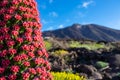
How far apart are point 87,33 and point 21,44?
449 ft

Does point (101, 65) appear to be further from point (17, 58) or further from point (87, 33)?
point (87, 33)

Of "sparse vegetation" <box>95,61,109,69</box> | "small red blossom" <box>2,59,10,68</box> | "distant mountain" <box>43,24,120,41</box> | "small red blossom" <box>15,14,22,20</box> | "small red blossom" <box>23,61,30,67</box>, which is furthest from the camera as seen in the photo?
"distant mountain" <box>43,24,120,41</box>

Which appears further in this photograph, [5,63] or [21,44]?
[21,44]

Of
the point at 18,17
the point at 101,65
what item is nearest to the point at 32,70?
the point at 18,17

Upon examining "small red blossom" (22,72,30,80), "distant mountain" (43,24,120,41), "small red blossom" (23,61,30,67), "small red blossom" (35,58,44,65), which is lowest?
"small red blossom" (22,72,30,80)

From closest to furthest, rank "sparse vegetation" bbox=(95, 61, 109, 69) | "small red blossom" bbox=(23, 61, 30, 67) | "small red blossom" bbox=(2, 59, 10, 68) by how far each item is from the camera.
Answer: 1. "small red blossom" bbox=(2, 59, 10, 68)
2. "small red blossom" bbox=(23, 61, 30, 67)
3. "sparse vegetation" bbox=(95, 61, 109, 69)

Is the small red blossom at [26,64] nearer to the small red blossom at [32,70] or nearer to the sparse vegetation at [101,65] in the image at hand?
the small red blossom at [32,70]

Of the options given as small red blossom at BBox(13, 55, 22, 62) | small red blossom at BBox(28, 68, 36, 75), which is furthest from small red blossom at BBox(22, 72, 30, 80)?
small red blossom at BBox(13, 55, 22, 62)

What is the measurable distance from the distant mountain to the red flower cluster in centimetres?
11946

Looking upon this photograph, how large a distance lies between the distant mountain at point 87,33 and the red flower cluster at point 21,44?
119m

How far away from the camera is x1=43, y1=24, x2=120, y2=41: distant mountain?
13425 cm

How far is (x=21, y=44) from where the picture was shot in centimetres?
932

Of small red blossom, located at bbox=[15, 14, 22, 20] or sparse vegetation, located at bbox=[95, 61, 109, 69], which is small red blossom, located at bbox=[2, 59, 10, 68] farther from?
sparse vegetation, located at bbox=[95, 61, 109, 69]

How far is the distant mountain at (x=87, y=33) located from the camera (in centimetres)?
13425
